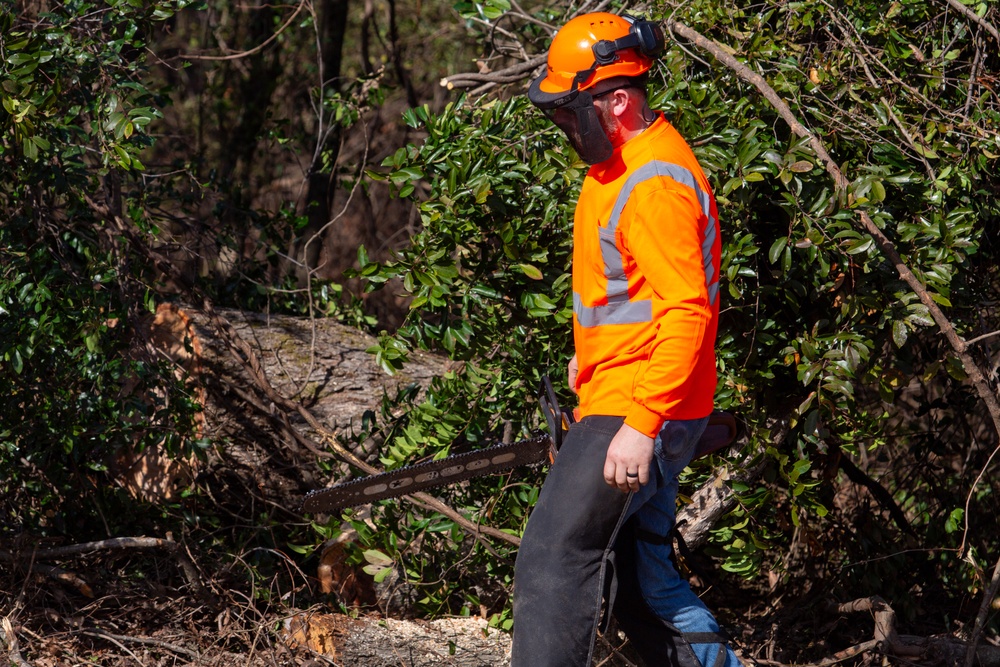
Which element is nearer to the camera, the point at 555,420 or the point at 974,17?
the point at 555,420

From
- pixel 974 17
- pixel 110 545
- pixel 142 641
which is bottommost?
pixel 142 641

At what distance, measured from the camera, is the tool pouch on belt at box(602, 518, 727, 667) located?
267 cm

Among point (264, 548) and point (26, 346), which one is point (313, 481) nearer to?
point (264, 548)

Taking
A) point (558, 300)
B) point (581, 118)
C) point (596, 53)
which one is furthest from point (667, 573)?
point (596, 53)

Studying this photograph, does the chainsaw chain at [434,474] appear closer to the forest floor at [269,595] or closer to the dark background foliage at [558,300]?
the dark background foliage at [558,300]

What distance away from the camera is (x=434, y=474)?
9.91 ft

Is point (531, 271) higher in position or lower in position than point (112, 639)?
higher

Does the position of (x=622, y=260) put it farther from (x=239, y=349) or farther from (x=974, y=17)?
(x=239, y=349)

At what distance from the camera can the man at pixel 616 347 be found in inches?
95.0

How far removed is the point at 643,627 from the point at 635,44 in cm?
163

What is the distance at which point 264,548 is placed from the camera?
3.85 metres

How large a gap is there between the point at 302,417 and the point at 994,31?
120 inches

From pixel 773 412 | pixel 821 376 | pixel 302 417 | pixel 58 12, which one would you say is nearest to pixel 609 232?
pixel 821 376

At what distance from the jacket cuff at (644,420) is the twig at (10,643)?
2329mm
